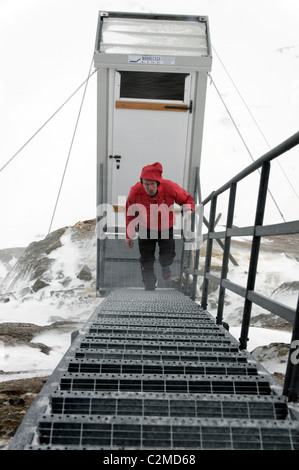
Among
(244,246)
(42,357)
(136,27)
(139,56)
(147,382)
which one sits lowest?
(244,246)

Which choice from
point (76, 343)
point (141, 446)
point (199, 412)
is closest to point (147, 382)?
point (199, 412)

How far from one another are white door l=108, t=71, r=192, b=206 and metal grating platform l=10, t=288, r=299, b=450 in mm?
4340

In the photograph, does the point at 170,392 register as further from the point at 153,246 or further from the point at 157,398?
the point at 153,246

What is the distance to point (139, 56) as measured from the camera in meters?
6.32

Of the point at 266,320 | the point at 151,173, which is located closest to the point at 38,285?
the point at 266,320

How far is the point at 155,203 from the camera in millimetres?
5676

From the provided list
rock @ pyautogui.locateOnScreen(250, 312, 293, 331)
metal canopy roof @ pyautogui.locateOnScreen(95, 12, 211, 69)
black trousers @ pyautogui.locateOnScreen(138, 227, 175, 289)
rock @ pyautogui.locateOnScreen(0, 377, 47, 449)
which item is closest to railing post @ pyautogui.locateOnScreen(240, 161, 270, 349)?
rock @ pyautogui.locateOnScreen(0, 377, 47, 449)

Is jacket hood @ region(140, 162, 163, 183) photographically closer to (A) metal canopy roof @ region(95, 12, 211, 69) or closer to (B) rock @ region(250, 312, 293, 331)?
(A) metal canopy roof @ region(95, 12, 211, 69)

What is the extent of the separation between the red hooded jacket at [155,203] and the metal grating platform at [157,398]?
2.71 metres

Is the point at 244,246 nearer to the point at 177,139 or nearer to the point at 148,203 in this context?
the point at 177,139

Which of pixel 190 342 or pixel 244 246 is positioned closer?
pixel 190 342

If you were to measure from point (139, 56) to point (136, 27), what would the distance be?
0.78 meters

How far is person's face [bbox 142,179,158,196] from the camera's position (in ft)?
16.9
